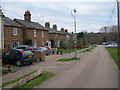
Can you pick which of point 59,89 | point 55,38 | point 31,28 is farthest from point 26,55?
point 55,38

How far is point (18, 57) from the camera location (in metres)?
12.4

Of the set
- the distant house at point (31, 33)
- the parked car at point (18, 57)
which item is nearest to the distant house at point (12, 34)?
the distant house at point (31, 33)

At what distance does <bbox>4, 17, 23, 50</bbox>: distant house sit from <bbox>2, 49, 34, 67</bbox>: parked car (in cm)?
1121

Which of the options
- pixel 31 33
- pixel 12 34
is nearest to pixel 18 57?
pixel 12 34

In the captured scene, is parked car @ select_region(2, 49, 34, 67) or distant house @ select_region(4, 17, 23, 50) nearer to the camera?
parked car @ select_region(2, 49, 34, 67)

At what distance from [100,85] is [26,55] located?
760cm

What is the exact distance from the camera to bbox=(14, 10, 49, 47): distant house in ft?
95.3

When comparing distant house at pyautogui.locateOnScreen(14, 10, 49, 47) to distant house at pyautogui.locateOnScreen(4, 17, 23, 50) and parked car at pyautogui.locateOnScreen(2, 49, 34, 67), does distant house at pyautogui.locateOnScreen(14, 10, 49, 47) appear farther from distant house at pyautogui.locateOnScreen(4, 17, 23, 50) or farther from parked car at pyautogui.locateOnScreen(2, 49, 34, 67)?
parked car at pyautogui.locateOnScreen(2, 49, 34, 67)

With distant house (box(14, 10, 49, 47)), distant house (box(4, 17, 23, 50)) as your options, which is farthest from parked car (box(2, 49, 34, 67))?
distant house (box(14, 10, 49, 47))

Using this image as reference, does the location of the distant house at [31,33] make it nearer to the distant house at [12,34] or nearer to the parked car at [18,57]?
the distant house at [12,34]

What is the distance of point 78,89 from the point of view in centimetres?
620

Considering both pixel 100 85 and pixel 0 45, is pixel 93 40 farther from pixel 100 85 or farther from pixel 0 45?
pixel 100 85

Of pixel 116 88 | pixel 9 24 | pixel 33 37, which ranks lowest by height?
pixel 116 88

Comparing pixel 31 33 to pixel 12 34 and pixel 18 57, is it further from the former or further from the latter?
pixel 18 57
